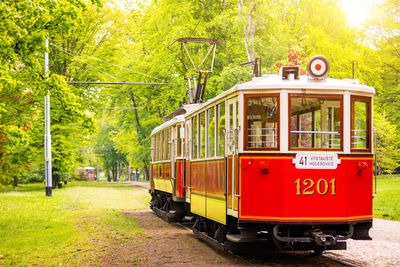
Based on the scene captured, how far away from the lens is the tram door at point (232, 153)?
9516 mm

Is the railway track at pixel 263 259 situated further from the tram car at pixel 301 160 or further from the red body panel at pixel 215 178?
the red body panel at pixel 215 178

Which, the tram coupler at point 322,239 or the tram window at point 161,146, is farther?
the tram window at point 161,146

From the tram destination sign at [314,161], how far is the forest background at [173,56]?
32.6 ft

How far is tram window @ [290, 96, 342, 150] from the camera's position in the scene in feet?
30.3

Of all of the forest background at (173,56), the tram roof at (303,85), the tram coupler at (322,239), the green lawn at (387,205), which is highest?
the forest background at (173,56)

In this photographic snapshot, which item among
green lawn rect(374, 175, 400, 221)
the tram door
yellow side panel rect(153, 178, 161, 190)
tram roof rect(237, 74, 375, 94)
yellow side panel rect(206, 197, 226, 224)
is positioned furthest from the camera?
yellow side panel rect(153, 178, 161, 190)

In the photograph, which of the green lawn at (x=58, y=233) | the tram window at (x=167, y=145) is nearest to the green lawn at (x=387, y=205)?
the tram window at (x=167, y=145)

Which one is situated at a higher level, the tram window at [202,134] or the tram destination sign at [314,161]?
the tram window at [202,134]

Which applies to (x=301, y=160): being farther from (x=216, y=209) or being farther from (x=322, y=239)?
(x=216, y=209)

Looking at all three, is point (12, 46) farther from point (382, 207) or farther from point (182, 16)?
point (182, 16)

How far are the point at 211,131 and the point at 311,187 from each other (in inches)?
113

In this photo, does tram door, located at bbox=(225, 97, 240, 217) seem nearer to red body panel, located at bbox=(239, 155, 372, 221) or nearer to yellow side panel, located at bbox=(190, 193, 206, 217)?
red body panel, located at bbox=(239, 155, 372, 221)

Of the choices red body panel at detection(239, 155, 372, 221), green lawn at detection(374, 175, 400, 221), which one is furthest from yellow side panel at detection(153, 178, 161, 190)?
red body panel at detection(239, 155, 372, 221)

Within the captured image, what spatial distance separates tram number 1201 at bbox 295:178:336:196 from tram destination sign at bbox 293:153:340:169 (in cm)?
21
